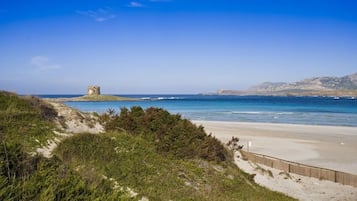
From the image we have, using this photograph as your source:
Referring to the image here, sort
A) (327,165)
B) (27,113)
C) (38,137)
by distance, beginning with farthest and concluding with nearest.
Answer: (327,165)
(27,113)
(38,137)

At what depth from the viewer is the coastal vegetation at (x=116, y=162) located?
15.9ft

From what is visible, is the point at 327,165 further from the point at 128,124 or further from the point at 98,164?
the point at 98,164

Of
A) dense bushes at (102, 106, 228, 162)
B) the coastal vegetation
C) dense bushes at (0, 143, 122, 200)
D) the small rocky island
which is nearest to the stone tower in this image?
the small rocky island

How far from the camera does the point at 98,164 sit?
8.48 m

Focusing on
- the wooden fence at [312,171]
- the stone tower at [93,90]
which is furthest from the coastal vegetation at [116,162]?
the stone tower at [93,90]

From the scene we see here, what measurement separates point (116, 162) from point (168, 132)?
3880mm

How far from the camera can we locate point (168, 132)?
12508 millimetres

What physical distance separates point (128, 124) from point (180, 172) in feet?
13.6

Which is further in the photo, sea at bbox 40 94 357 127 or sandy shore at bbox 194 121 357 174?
sea at bbox 40 94 357 127

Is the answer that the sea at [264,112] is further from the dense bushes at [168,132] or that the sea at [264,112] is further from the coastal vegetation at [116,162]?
the coastal vegetation at [116,162]

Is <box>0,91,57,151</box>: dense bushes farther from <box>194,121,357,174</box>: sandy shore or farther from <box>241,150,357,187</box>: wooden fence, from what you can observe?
<box>194,121,357,174</box>: sandy shore

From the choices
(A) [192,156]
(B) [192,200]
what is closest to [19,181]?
(B) [192,200]

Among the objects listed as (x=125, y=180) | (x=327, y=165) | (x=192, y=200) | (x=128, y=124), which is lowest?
(x=327, y=165)

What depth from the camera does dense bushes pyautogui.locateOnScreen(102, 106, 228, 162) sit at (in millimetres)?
11977
